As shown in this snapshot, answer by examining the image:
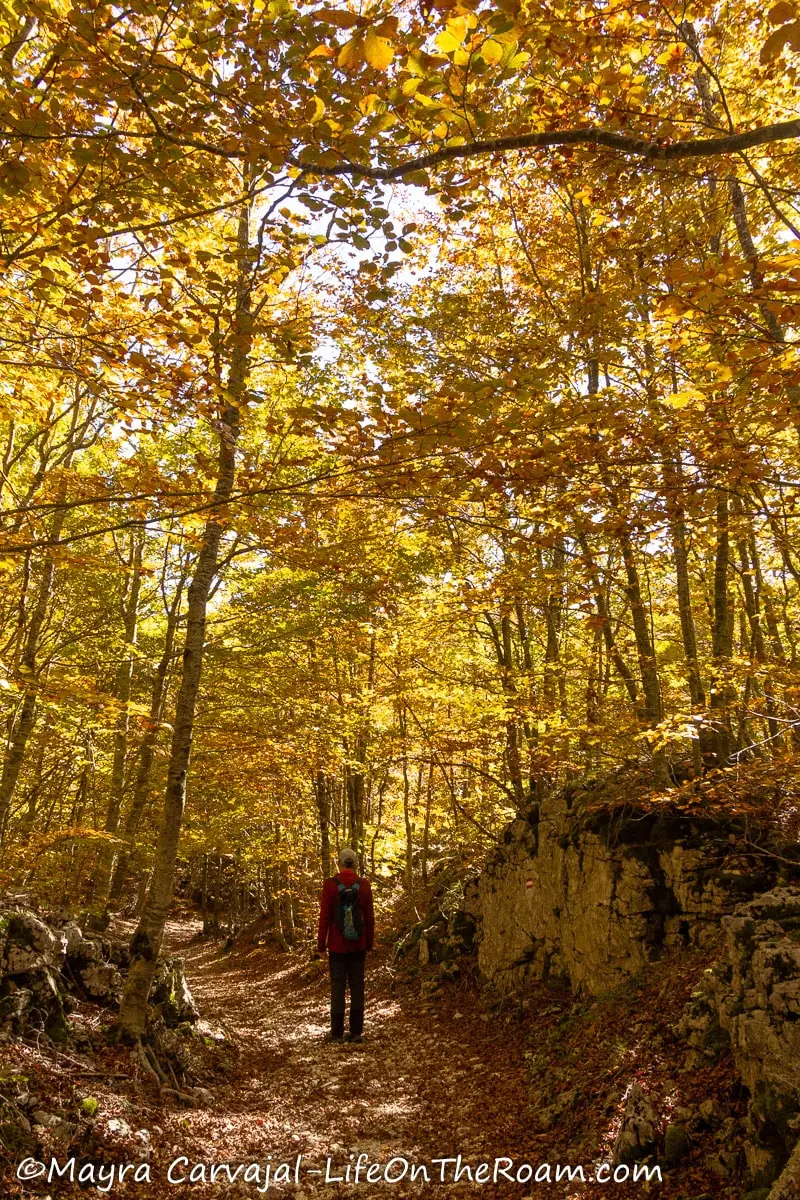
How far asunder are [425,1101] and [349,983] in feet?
6.78

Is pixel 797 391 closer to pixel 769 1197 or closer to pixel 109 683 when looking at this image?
pixel 769 1197

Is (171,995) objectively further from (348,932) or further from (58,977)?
(348,932)

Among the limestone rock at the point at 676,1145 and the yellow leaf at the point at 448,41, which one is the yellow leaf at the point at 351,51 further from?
the limestone rock at the point at 676,1145

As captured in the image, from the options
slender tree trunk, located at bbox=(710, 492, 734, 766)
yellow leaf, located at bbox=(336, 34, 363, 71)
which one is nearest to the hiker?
slender tree trunk, located at bbox=(710, 492, 734, 766)

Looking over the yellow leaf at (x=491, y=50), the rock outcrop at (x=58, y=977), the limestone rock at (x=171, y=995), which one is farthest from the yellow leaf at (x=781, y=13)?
the limestone rock at (x=171, y=995)

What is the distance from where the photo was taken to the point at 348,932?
26.3 ft

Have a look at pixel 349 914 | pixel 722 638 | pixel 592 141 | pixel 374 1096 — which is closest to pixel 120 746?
pixel 349 914

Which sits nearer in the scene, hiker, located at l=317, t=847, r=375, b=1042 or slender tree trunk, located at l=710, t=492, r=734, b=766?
slender tree trunk, located at l=710, t=492, r=734, b=766

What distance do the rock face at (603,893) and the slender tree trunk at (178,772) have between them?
15.4ft

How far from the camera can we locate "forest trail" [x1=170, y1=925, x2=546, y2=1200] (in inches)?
201

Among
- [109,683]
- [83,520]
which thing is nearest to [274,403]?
[83,520]

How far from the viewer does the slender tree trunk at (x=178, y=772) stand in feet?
21.2

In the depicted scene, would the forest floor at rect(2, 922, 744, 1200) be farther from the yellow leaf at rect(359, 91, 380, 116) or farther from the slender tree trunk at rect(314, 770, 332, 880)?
the yellow leaf at rect(359, 91, 380, 116)

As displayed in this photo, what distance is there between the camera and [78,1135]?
4.54 metres
